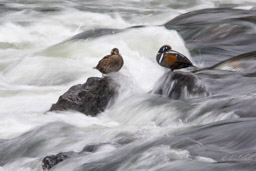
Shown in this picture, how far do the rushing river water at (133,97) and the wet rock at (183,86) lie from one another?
4 centimetres

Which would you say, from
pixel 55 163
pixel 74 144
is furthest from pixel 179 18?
pixel 55 163

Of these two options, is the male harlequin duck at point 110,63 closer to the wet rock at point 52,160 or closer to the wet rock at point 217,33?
the wet rock at point 217,33

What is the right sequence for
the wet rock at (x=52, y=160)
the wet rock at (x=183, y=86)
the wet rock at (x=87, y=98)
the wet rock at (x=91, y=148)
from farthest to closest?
the wet rock at (x=87, y=98) → the wet rock at (x=183, y=86) → the wet rock at (x=91, y=148) → the wet rock at (x=52, y=160)

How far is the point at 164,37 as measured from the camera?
1278 centimetres

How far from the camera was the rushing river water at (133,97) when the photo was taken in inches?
223

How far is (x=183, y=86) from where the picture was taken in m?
8.13

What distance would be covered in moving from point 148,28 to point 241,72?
4.60m

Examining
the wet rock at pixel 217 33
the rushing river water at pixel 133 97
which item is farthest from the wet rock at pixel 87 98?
the wet rock at pixel 217 33

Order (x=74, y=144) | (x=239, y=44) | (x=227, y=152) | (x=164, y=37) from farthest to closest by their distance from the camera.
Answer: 1. (x=164, y=37)
2. (x=239, y=44)
3. (x=74, y=144)
4. (x=227, y=152)

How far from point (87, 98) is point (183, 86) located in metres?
1.27

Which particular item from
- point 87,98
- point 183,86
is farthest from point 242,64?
point 87,98

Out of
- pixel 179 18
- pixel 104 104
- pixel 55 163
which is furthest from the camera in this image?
pixel 179 18

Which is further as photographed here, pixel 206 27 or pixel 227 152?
pixel 206 27

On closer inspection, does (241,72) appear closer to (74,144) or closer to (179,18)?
(74,144)
